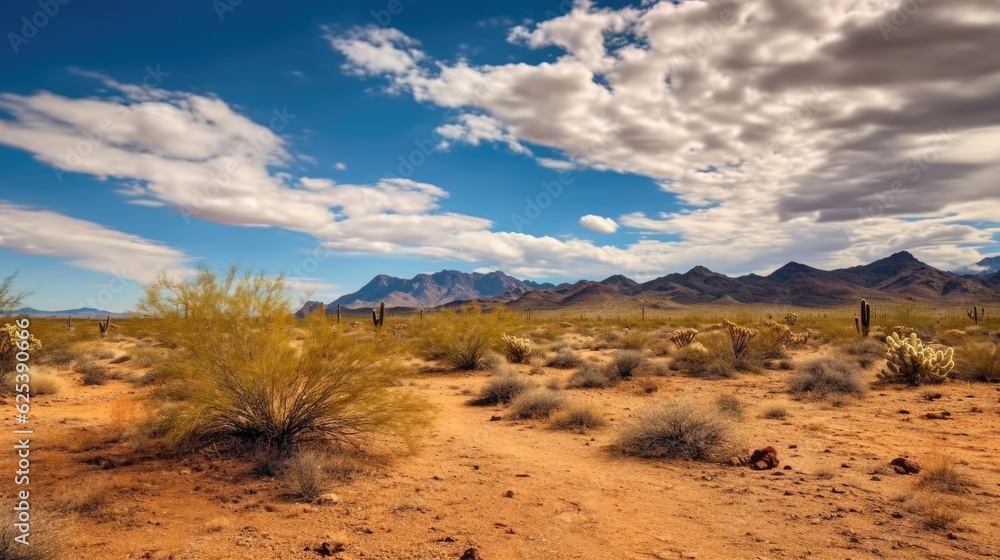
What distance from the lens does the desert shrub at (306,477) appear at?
6.64m

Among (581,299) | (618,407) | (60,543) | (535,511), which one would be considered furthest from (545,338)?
(581,299)

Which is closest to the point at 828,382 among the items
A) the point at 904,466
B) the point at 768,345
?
the point at 768,345

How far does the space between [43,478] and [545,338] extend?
26862 millimetres

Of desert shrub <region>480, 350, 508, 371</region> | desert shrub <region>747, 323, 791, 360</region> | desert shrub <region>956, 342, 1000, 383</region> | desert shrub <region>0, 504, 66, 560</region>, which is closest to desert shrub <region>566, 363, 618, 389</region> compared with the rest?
desert shrub <region>480, 350, 508, 371</region>

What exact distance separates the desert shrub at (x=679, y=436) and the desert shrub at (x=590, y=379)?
22.7 ft

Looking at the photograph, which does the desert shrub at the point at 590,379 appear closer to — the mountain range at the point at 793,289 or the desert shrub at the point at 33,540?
the desert shrub at the point at 33,540

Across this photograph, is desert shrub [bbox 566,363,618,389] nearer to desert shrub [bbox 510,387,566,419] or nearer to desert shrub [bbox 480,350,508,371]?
desert shrub [bbox 480,350,508,371]

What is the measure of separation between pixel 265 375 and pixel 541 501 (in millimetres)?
4126

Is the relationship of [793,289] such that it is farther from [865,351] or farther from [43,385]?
[43,385]

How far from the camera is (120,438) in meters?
9.25

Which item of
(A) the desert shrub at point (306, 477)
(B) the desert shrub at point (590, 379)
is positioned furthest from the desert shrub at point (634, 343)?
(A) the desert shrub at point (306, 477)

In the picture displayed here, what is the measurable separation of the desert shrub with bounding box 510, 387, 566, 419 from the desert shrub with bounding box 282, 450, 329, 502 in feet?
18.3

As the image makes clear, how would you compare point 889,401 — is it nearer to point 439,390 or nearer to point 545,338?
point 439,390

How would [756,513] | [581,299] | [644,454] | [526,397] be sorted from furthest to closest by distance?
[581,299]
[526,397]
[644,454]
[756,513]
